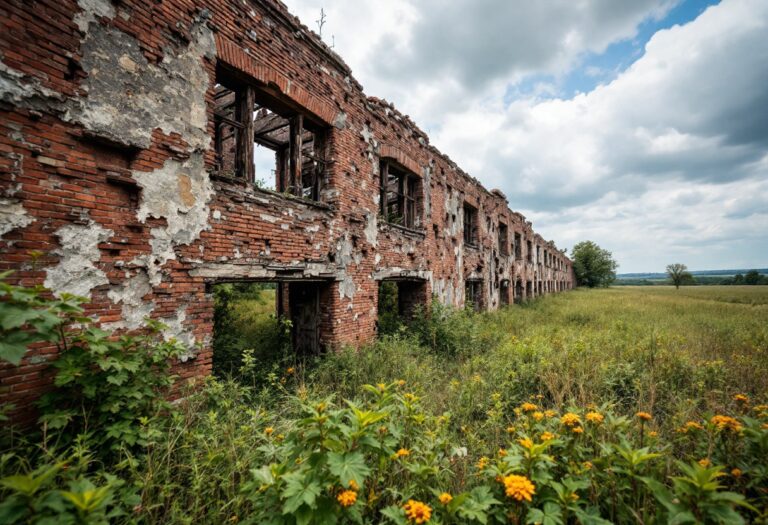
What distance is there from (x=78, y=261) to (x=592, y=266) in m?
55.9

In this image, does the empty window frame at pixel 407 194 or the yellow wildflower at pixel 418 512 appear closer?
the yellow wildflower at pixel 418 512

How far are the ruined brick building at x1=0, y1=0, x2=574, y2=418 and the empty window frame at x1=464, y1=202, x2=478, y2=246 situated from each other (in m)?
6.01

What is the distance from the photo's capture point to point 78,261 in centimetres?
278

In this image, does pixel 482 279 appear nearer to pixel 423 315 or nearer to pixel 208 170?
pixel 423 315

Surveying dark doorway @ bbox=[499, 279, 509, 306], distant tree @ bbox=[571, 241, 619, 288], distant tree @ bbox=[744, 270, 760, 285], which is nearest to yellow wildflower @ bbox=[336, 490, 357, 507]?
dark doorway @ bbox=[499, 279, 509, 306]

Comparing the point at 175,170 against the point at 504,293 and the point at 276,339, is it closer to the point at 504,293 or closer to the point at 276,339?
the point at 276,339

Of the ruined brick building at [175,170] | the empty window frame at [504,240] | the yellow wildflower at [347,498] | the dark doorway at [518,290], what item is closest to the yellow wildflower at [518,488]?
the yellow wildflower at [347,498]

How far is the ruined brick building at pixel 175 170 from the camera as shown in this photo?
2.57 metres

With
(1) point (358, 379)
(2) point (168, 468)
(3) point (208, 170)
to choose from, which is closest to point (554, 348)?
(1) point (358, 379)

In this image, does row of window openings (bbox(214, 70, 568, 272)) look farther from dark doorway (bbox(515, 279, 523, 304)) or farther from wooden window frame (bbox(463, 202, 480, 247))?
dark doorway (bbox(515, 279, 523, 304))

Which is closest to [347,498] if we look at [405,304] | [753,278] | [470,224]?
[405,304]

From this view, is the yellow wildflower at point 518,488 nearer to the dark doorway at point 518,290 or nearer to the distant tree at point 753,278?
the dark doorway at point 518,290

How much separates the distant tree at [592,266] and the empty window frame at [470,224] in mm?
42836

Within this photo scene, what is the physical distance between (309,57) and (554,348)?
671cm
